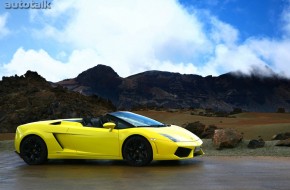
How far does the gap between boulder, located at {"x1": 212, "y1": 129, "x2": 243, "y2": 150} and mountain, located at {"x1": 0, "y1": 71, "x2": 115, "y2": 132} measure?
2514 cm

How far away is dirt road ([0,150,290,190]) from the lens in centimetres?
792

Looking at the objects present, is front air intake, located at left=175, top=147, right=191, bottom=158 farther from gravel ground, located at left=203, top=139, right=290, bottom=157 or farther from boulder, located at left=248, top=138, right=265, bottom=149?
boulder, located at left=248, top=138, right=265, bottom=149

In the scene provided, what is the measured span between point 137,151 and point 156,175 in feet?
5.48

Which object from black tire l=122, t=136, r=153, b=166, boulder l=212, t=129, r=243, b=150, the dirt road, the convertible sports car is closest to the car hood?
the convertible sports car

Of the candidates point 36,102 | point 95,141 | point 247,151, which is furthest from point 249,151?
point 36,102

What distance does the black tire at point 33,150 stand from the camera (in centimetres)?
1165

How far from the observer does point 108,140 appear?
11062 millimetres

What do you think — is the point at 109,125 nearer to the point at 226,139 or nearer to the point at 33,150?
the point at 33,150

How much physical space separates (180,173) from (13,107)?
121 ft

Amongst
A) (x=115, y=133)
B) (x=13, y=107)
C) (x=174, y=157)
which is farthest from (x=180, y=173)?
(x=13, y=107)

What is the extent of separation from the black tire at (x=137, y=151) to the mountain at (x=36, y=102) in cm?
2861

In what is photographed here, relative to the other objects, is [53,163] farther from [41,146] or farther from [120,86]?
[120,86]

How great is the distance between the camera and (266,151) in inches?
538

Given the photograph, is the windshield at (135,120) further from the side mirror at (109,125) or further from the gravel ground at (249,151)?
the gravel ground at (249,151)
